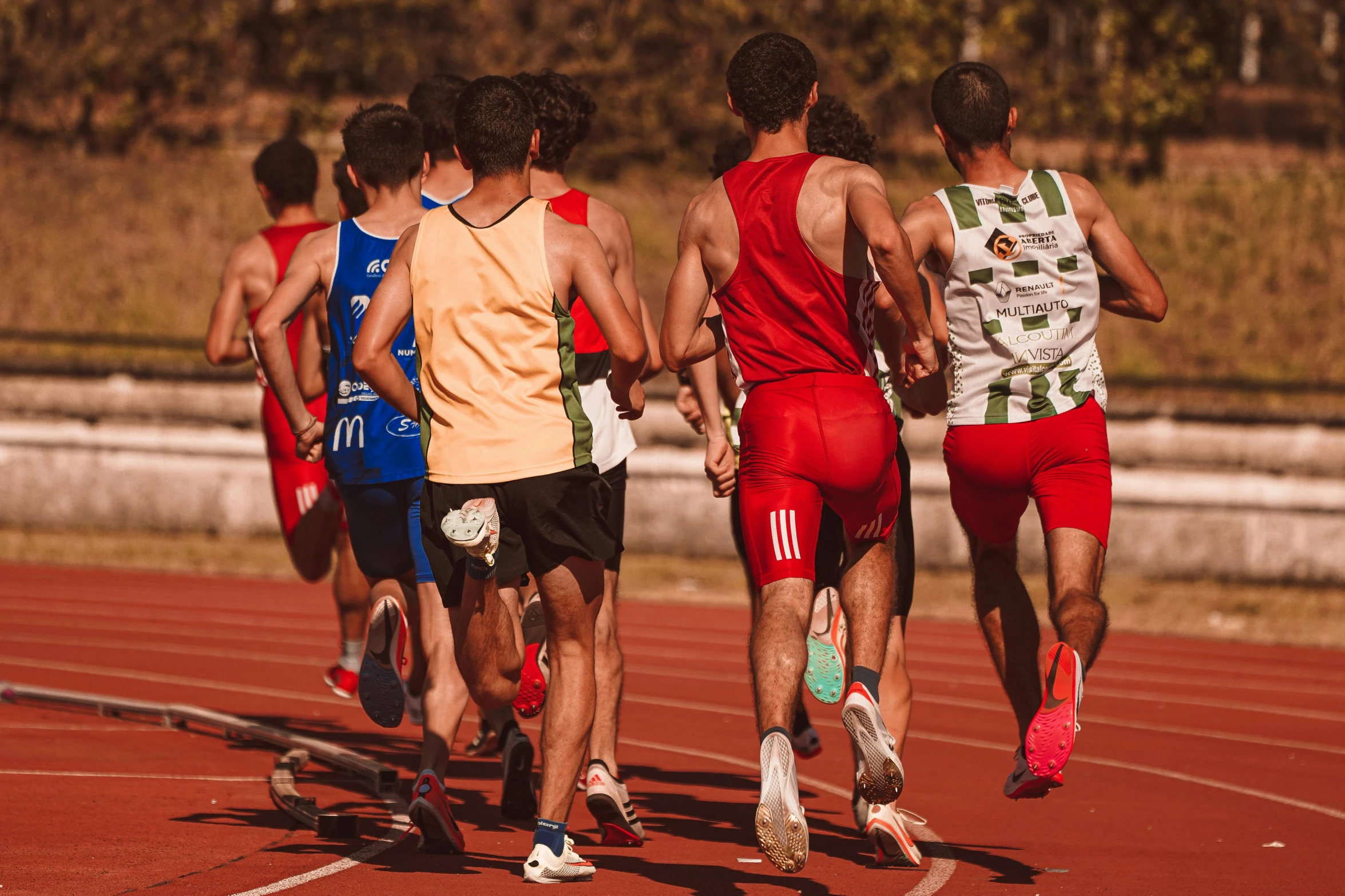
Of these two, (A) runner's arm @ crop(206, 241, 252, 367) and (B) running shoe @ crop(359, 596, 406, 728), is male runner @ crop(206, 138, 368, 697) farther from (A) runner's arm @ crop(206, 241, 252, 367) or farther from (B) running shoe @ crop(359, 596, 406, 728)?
(B) running shoe @ crop(359, 596, 406, 728)

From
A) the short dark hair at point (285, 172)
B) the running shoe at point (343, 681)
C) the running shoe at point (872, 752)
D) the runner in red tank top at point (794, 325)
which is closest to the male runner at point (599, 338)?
the runner in red tank top at point (794, 325)

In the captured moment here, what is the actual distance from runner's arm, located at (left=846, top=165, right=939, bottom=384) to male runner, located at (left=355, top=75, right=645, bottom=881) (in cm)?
74

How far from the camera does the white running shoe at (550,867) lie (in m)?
5.29

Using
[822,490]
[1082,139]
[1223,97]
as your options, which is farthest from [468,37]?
[822,490]

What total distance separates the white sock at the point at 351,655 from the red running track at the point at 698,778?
0.34m

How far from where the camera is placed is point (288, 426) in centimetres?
841

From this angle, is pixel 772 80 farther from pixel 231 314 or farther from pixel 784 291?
pixel 231 314

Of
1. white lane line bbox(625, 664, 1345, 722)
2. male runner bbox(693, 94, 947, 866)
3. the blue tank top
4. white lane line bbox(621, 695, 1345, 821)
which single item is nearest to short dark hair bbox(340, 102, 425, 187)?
the blue tank top

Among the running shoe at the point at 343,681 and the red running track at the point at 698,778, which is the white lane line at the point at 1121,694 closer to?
the red running track at the point at 698,778

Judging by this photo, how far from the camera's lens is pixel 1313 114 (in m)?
30.0

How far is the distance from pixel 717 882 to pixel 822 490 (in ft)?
4.14

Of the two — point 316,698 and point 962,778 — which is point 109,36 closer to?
point 316,698

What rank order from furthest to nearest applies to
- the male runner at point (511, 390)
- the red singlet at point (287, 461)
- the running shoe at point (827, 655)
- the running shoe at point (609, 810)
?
the red singlet at point (287, 461) → the running shoe at point (609, 810) → the running shoe at point (827, 655) → the male runner at point (511, 390)

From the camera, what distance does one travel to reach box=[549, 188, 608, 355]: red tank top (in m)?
6.47
